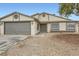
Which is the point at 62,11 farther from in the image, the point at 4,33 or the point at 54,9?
the point at 4,33

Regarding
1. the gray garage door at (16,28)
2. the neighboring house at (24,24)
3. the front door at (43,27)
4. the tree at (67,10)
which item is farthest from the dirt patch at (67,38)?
the front door at (43,27)

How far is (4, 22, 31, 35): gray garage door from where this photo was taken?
12.5 metres

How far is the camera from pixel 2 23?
1334cm

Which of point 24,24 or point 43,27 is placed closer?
point 24,24

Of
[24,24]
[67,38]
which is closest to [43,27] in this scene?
[24,24]

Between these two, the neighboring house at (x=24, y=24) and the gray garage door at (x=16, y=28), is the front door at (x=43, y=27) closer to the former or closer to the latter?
the neighboring house at (x=24, y=24)

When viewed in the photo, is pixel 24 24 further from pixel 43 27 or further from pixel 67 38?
pixel 67 38

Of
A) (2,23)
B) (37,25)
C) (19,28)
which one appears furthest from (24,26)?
(37,25)

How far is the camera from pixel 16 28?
12828 mm

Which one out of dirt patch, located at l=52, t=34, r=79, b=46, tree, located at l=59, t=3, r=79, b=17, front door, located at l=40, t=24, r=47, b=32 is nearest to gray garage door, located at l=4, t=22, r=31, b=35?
front door, located at l=40, t=24, r=47, b=32

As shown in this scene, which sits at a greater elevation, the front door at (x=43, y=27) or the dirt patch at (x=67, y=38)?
the front door at (x=43, y=27)

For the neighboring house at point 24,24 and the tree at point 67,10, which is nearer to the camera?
the tree at point 67,10

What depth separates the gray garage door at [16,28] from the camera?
1249 centimetres

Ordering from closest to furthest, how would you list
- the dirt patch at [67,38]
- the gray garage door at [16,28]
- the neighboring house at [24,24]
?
the dirt patch at [67,38] → the gray garage door at [16,28] → the neighboring house at [24,24]
